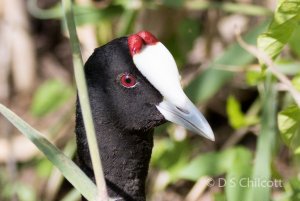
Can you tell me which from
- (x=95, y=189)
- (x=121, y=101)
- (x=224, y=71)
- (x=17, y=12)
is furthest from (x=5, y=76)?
(x=95, y=189)

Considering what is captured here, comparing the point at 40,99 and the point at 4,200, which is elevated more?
the point at 40,99

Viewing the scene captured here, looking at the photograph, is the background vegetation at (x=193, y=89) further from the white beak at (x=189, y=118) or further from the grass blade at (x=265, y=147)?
the white beak at (x=189, y=118)

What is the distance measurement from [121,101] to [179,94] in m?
0.13

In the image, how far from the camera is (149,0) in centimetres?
246

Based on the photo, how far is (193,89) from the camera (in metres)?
2.22

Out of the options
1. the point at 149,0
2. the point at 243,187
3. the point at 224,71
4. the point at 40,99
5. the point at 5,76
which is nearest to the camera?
the point at 243,187

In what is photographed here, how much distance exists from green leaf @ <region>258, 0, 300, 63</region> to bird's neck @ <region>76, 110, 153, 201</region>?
13.7 inches

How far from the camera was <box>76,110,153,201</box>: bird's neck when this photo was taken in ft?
5.51

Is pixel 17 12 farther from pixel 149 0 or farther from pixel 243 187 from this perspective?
pixel 243 187

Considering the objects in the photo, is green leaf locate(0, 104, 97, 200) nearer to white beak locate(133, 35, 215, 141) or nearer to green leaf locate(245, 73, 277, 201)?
white beak locate(133, 35, 215, 141)

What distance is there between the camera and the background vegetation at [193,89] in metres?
1.81

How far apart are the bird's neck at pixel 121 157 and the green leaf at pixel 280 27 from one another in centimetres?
35

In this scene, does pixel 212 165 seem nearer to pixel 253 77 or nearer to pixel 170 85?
pixel 253 77

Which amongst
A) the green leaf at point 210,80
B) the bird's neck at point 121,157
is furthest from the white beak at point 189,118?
the green leaf at point 210,80
